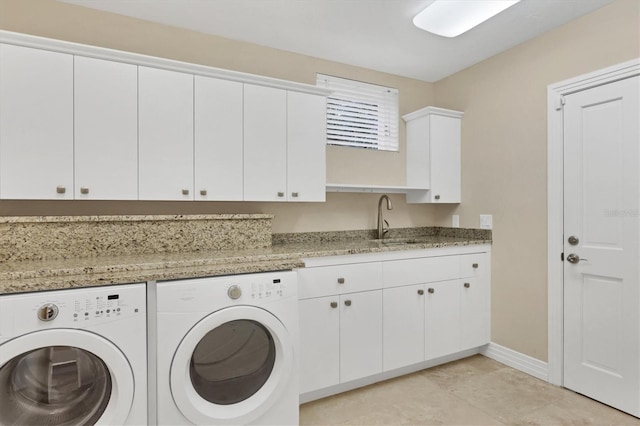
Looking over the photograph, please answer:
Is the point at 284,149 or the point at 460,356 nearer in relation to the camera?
the point at 284,149

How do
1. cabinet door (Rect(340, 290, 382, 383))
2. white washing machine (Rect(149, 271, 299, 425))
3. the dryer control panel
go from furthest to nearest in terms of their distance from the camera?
cabinet door (Rect(340, 290, 382, 383)) → white washing machine (Rect(149, 271, 299, 425)) → the dryer control panel

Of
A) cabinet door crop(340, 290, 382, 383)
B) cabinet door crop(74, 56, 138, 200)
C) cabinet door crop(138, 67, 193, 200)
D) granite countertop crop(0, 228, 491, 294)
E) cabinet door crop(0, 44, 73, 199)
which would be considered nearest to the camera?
granite countertop crop(0, 228, 491, 294)

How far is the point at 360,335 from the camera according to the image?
2.33m

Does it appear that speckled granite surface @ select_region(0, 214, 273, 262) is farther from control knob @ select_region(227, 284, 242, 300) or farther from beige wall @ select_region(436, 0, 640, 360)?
beige wall @ select_region(436, 0, 640, 360)

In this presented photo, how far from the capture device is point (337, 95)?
301cm

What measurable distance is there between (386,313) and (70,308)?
181 cm

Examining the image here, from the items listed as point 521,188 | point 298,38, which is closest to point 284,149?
point 298,38

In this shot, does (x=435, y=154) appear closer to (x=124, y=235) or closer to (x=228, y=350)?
(x=228, y=350)

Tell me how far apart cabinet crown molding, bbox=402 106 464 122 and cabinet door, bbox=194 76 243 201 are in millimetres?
1620


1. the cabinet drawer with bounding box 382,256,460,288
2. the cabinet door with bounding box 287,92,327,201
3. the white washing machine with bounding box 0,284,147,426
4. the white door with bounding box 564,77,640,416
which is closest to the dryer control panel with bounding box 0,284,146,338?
the white washing machine with bounding box 0,284,147,426

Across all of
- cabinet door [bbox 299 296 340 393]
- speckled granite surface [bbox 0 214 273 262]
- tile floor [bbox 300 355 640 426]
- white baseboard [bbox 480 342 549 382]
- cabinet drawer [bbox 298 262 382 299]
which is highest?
speckled granite surface [bbox 0 214 273 262]

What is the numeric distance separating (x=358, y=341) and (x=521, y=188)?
1.70 meters

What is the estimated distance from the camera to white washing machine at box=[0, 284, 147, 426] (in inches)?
54.7

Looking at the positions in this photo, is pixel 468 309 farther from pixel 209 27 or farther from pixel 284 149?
pixel 209 27
